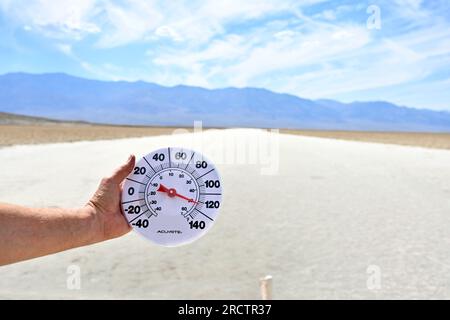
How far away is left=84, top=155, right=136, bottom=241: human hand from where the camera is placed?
1.72 metres

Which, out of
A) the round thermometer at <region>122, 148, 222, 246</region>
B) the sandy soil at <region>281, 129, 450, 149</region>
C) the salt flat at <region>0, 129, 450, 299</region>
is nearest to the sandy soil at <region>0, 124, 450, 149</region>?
the sandy soil at <region>281, 129, 450, 149</region>

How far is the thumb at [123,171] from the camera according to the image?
1.54 metres

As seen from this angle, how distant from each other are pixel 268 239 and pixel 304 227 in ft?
3.16

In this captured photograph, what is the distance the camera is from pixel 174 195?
1.55 meters

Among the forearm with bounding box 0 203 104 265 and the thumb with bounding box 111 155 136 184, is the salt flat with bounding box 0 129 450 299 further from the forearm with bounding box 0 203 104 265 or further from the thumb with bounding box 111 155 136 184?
the thumb with bounding box 111 155 136 184

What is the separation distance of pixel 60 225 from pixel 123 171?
0.95 feet

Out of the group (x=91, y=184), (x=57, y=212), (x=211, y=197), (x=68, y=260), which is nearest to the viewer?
(x=211, y=197)

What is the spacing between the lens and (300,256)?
6.57 m

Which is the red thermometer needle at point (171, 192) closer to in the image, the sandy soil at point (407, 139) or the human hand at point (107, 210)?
the human hand at point (107, 210)

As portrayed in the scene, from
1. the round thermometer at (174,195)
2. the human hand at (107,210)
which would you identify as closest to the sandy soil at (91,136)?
the human hand at (107,210)

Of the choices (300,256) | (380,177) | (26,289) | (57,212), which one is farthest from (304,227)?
(380,177)

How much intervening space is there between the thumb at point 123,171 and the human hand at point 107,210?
21 millimetres
